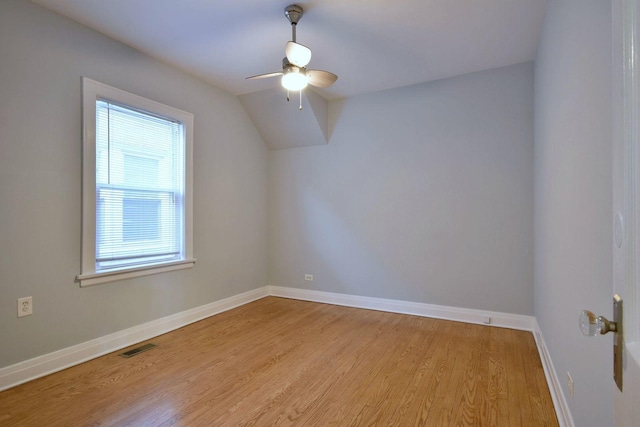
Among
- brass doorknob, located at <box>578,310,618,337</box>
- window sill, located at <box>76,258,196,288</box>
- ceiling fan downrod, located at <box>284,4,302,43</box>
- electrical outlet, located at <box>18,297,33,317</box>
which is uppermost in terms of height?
ceiling fan downrod, located at <box>284,4,302,43</box>

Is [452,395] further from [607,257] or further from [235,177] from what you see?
[235,177]

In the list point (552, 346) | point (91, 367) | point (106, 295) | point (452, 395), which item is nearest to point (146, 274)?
point (106, 295)

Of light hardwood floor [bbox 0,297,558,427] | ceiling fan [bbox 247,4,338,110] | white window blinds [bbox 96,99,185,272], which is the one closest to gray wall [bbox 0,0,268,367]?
white window blinds [bbox 96,99,185,272]

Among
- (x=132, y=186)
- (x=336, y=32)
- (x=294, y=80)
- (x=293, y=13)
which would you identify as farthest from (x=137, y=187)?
(x=336, y=32)

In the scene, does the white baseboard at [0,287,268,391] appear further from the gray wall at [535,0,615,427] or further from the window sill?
the gray wall at [535,0,615,427]

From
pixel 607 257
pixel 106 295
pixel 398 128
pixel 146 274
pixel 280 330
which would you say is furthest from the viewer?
pixel 398 128

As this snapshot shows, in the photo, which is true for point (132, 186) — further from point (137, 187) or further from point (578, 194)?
point (578, 194)

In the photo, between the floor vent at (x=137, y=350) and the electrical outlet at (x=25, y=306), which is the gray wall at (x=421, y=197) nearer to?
the floor vent at (x=137, y=350)

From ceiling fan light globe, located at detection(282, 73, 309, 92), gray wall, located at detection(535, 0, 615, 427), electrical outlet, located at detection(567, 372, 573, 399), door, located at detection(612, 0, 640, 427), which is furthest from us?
ceiling fan light globe, located at detection(282, 73, 309, 92)

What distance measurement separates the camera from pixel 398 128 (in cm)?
390

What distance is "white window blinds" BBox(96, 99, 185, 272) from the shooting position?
2789 millimetres

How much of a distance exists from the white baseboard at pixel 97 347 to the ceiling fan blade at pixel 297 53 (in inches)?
108

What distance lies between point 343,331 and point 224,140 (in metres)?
2.63

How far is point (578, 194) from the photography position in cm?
154
